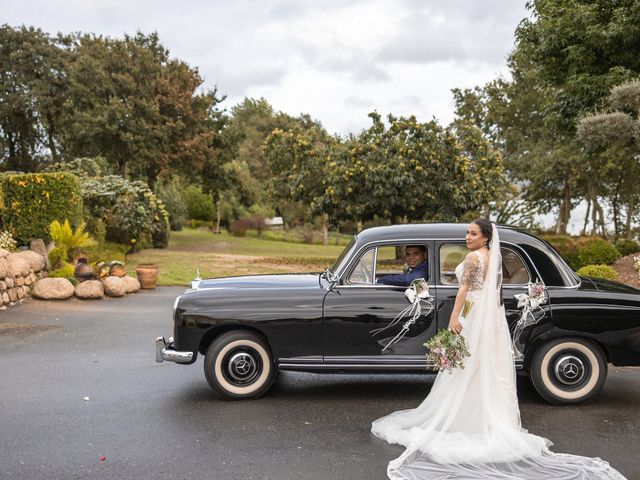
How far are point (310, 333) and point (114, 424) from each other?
1.98 metres

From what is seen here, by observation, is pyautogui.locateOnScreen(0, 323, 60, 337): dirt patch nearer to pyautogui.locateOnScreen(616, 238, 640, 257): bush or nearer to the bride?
the bride

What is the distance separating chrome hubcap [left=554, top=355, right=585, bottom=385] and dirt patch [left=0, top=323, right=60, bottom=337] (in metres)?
7.89

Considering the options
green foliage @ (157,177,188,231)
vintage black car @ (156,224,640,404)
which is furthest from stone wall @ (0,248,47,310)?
green foliage @ (157,177,188,231)

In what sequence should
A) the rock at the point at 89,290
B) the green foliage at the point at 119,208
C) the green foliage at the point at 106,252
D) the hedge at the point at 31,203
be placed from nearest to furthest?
the rock at the point at 89,290, the hedge at the point at 31,203, the green foliage at the point at 106,252, the green foliage at the point at 119,208

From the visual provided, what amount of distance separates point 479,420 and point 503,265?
179 cm

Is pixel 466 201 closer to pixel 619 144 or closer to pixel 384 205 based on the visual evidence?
pixel 384 205

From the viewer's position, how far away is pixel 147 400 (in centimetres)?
A: 586

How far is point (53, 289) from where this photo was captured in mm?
12359

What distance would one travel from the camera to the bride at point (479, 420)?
416cm

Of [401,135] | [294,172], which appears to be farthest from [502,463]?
[294,172]

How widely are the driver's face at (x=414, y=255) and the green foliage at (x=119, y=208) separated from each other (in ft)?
47.3

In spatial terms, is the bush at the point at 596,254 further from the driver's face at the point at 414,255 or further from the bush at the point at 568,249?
the driver's face at the point at 414,255

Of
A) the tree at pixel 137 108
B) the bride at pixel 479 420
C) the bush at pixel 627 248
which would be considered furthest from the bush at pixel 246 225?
the bride at pixel 479 420

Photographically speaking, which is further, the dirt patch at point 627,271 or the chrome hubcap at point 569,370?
the dirt patch at point 627,271
